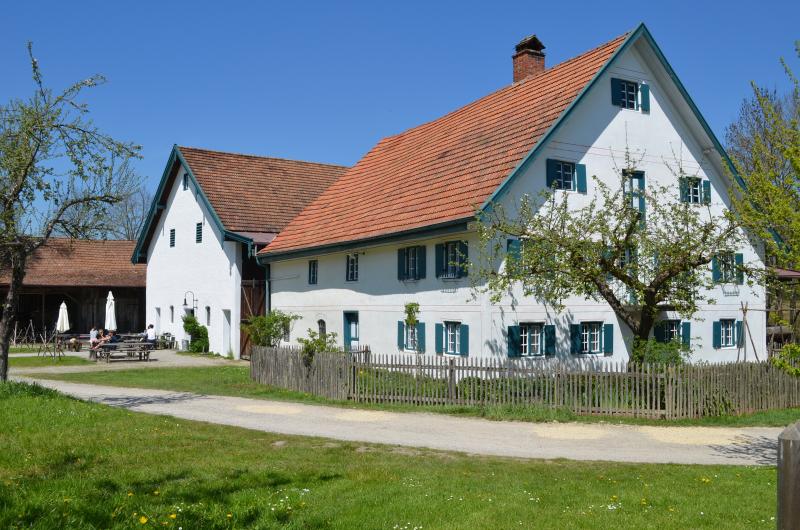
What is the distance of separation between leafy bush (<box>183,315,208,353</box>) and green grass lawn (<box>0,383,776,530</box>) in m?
20.7

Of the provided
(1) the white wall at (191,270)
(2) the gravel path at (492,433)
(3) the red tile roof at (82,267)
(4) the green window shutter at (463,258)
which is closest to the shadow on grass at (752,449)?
(2) the gravel path at (492,433)

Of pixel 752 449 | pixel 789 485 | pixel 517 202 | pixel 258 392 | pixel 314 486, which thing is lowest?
pixel 752 449

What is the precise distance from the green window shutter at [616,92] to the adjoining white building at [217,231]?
1495 cm

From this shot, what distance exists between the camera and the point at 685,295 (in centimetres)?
1747

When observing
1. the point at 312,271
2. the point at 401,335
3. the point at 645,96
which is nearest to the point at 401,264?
the point at 401,335

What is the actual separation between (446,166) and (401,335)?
5418mm

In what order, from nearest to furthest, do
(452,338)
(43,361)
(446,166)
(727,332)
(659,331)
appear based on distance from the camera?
(452,338)
(659,331)
(446,166)
(727,332)
(43,361)

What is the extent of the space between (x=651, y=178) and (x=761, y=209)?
11.5 meters

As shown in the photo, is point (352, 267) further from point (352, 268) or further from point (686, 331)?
point (686, 331)

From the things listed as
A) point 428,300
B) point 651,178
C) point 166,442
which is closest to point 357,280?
point 428,300

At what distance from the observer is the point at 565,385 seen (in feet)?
54.4

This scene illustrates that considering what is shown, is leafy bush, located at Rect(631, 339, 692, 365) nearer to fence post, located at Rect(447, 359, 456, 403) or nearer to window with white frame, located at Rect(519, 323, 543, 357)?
window with white frame, located at Rect(519, 323, 543, 357)

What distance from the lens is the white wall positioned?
31.6 meters

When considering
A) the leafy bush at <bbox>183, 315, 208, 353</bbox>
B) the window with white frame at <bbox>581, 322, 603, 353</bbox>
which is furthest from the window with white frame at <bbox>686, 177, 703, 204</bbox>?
the leafy bush at <bbox>183, 315, 208, 353</bbox>
